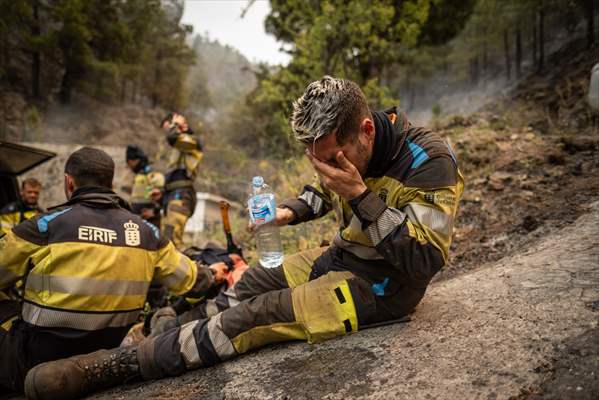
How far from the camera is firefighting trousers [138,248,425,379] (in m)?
2.02

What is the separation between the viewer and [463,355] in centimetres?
160

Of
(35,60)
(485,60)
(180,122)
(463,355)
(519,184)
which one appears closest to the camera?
(463,355)

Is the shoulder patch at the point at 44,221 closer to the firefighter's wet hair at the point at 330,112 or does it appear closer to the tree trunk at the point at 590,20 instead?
the firefighter's wet hair at the point at 330,112

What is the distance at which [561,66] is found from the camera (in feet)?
46.3

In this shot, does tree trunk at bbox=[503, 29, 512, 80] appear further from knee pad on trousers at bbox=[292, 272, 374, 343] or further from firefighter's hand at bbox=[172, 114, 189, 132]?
knee pad on trousers at bbox=[292, 272, 374, 343]

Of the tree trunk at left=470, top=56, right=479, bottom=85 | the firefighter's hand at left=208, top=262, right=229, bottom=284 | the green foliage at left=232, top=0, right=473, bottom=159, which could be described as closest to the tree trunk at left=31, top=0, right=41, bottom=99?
the green foliage at left=232, top=0, right=473, bottom=159

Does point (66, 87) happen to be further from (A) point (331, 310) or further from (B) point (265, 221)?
(A) point (331, 310)

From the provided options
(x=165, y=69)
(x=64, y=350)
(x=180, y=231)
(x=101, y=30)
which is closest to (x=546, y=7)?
(x=180, y=231)

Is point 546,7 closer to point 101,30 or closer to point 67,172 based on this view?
point 67,172

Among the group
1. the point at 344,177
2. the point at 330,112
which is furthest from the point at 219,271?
the point at 330,112

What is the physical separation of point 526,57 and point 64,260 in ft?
78.8

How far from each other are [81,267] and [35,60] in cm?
2153

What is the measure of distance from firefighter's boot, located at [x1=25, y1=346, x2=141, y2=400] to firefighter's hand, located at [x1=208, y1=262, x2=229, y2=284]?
110 centimetres

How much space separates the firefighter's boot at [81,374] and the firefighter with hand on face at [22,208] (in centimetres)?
449
